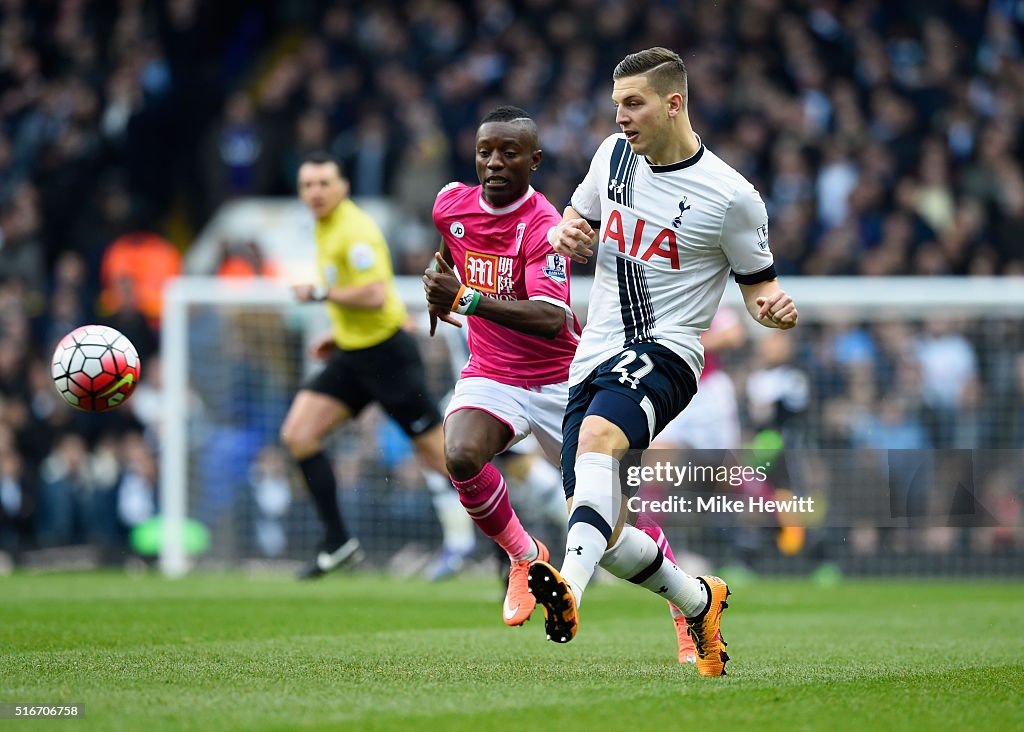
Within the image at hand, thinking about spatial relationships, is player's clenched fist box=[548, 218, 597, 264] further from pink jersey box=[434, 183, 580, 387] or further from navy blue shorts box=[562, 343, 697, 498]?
pink jersey box=[434, 183, 580, 387]

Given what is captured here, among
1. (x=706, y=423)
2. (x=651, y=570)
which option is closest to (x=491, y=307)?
(x=651, y=570)

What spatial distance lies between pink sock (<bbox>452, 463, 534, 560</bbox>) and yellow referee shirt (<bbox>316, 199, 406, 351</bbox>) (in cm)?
347

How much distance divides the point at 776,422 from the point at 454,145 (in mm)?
6294

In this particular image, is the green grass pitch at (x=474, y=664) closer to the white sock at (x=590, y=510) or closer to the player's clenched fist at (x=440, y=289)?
the white sock at (x=590, y=510)

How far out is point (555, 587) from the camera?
5.20 meters

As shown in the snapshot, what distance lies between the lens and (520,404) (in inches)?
291

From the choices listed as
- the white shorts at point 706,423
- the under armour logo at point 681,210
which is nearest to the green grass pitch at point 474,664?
the under armour logo at point 681,210

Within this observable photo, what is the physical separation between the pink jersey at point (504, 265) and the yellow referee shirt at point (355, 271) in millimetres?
3037

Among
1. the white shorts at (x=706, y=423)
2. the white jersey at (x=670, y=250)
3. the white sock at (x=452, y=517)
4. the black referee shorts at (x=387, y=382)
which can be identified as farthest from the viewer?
the white shorts at (x=706, y=423)

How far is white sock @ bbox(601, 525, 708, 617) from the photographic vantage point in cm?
591

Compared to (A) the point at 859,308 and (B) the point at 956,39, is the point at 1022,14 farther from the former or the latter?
(A) the point at 859,308

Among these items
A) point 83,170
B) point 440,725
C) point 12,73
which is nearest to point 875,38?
point 83,170

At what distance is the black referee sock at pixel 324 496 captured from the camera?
1088 centimetres

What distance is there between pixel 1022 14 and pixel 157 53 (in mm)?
11215
